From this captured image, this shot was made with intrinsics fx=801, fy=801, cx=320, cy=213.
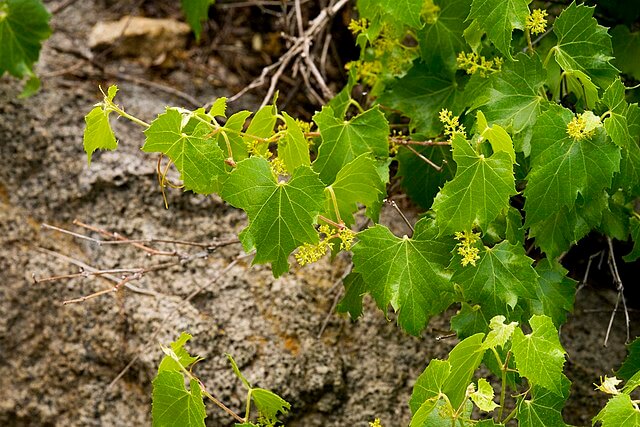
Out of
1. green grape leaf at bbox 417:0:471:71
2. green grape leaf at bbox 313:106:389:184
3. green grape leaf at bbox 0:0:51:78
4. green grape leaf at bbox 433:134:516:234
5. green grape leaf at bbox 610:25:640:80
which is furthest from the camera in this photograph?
green grape leaf at bbox 0:0:51:78

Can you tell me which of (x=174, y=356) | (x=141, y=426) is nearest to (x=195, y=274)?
(x=141, y=426)

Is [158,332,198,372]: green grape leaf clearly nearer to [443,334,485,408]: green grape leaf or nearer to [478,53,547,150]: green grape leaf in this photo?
[443,334,485,408]: green grape leaf

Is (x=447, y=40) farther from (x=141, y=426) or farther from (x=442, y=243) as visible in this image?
(x=141, y=426)

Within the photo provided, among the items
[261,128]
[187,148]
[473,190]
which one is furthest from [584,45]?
[187,148]

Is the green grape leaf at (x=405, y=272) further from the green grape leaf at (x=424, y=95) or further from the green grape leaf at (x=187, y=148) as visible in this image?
the green grape leaf at (x=424, y=95)

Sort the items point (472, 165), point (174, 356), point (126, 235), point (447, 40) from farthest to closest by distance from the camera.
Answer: point (126, 235)
point (447, 40)
point (174, 356)
point (472, 165)

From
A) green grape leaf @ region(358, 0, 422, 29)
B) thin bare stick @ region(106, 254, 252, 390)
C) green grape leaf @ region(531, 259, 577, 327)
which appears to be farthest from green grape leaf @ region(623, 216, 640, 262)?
thin bare stick @ region(106, 254, 252, 390)

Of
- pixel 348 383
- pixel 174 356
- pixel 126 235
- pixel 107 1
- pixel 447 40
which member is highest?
pixel 447 40
